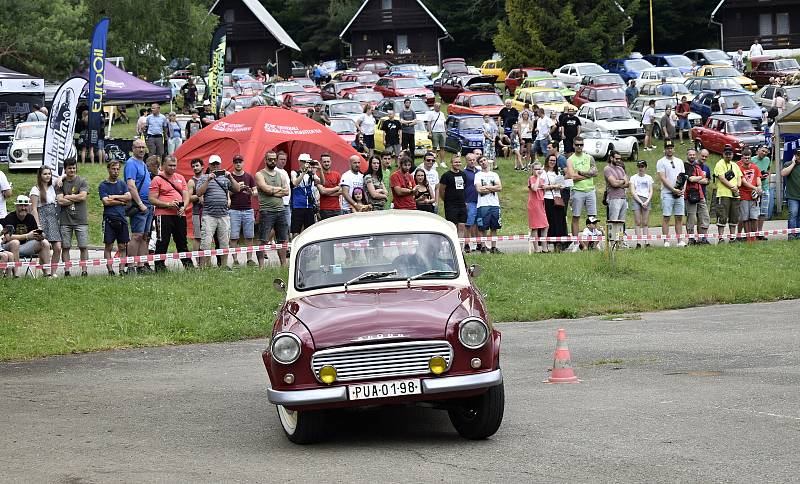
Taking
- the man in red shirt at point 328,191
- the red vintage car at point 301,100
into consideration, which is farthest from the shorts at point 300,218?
the red vintage car at point 301,100

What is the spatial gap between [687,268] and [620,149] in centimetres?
1790

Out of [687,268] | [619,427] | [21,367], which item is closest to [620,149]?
[687,268]

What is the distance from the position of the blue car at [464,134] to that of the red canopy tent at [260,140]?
39.7 feet

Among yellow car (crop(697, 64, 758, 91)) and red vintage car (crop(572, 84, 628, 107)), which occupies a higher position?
yellow car (crop(697, 64, 758, 91))

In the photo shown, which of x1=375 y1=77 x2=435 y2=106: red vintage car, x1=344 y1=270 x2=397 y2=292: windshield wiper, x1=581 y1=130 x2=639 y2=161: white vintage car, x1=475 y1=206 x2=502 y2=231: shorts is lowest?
x1=475 y1=206 x2=502 y2=231: shorts

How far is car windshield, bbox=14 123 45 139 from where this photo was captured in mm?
35375

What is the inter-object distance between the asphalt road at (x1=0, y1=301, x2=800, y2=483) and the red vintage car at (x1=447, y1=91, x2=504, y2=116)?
31430mm

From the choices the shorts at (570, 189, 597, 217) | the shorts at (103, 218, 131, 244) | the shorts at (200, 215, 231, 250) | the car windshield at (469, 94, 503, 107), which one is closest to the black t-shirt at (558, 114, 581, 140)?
the car windshield at (469, 94, 503, 107)

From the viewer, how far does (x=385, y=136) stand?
38.0 m

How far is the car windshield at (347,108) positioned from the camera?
148 feet

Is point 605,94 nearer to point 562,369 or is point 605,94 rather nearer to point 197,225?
point 197,225

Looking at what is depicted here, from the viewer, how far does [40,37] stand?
2084 inches

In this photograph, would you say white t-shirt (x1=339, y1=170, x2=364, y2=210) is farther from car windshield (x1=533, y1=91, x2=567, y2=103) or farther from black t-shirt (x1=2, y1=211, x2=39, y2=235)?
car windshield (x1=533, y1=91, x2=567, y2=103)

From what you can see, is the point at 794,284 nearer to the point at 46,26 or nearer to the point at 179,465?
the point at 179,465
